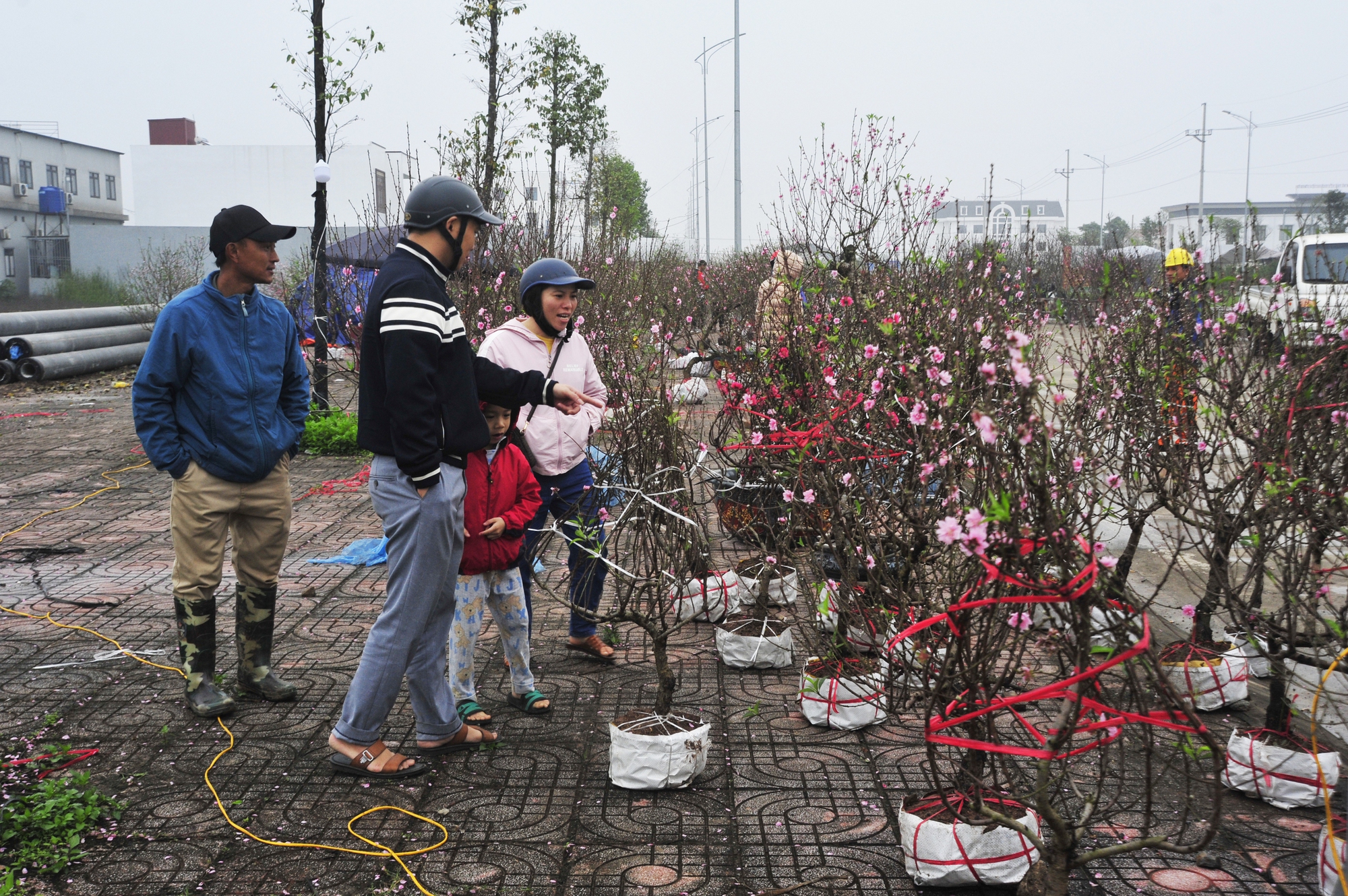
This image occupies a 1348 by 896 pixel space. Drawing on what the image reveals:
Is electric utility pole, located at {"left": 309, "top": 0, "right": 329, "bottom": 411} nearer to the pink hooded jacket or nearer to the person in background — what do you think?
the person in background

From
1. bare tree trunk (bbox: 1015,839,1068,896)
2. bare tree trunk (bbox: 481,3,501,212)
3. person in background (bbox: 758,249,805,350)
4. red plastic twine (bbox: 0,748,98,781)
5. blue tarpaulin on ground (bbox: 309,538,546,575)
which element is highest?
bare tree trunk (bbox: 481,3,501,212)

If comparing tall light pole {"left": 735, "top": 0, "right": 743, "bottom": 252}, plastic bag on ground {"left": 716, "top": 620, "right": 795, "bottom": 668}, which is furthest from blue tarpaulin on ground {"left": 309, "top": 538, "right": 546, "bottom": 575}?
tall light pole {"left": 735, "top": 0, "right": 743, "bottom": 252}

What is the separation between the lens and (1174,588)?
675 centimetres

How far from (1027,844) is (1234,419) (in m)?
1.98

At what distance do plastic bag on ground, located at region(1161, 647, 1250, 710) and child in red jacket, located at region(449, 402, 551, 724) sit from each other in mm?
2615

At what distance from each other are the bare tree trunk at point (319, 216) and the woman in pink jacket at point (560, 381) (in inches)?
292

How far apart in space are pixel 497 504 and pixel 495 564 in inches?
9.7

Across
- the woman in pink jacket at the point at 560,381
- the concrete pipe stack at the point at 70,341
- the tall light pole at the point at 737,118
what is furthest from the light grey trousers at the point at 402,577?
the tall light pole at the point at 737,118

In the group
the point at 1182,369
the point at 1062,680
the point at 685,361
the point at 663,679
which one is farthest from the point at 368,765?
the point at 685,361

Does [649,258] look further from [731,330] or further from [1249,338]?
[1249,338]

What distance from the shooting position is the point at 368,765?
12.5 ft

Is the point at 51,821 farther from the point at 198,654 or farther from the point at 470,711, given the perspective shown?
the point at 470,711

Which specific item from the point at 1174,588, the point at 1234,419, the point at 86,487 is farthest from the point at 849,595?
the point at 86,487

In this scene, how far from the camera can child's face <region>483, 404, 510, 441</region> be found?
4.27 metres
